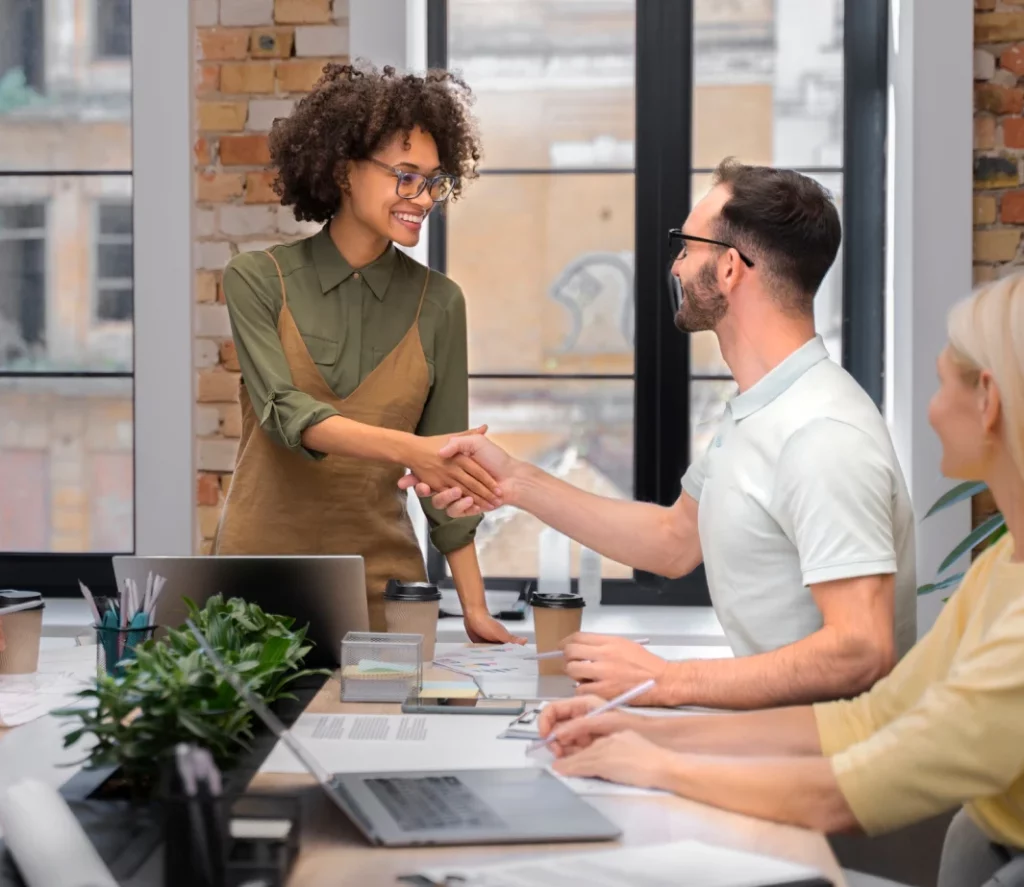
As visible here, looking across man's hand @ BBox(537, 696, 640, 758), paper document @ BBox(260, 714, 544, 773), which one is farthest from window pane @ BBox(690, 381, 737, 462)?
man's hand @ BBox(537, 696, 640, 758)

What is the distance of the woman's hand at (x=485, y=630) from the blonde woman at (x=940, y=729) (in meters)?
0.73

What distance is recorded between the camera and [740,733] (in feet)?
4.73

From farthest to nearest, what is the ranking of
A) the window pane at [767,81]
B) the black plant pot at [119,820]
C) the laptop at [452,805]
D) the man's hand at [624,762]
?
the window pane at [767,81] < the man's hand at [624,762] < the laptop at [452,805] < the black plant pot at [119,820]

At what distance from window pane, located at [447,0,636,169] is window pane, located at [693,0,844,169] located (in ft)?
0.67

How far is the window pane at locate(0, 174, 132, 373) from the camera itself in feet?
11.4

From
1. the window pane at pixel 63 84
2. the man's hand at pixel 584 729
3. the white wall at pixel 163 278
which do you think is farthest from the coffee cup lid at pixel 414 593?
the window pane at pixel 63 84

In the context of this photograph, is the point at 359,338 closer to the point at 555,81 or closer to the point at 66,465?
the point at 555,81

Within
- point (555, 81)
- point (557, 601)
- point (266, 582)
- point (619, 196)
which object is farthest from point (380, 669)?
point (555, 81)

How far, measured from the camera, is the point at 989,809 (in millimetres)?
1357

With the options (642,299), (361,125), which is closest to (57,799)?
(361,125)

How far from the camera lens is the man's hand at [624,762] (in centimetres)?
130

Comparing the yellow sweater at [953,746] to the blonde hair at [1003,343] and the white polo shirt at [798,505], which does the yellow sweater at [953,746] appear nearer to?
the blonde hair at [1003,343]

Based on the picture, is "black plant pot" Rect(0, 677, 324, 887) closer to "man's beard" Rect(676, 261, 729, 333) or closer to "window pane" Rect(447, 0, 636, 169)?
"man's beard" Rect(676, 261, 729, 333)

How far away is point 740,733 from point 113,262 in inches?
101
